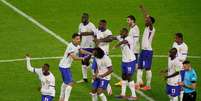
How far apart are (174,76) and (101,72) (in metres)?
2.33

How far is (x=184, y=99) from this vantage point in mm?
21844

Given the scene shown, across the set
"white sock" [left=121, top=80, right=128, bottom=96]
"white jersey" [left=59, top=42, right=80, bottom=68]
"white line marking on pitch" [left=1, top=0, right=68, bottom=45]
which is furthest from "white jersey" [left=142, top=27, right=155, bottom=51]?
"white line marking on pitch" [left=1, top=0, right=68, bottom=45]

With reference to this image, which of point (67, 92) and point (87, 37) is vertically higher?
point (87, 37)

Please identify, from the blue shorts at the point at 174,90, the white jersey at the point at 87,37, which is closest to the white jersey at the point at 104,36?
the white jersey at the point at 87,37

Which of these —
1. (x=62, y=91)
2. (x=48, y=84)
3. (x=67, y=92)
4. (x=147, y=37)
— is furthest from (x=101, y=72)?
(x=147, y=37)

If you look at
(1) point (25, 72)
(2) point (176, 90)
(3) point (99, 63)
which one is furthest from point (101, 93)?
(1) point (25, 72)

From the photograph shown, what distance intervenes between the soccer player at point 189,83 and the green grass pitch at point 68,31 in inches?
83.7

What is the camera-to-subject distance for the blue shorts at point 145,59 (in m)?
24.6

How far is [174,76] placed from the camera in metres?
21.8

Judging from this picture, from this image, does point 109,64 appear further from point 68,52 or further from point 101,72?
point 68,52

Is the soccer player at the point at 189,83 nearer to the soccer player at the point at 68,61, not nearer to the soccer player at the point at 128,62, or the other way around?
the soccer player at the point at 128,62

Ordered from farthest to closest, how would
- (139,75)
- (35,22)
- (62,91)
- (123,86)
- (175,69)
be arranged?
(35,22)
(139,75)
(123,86)
(62,91)
(175,69)

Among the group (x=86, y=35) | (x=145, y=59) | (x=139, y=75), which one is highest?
(x=86, y=35)

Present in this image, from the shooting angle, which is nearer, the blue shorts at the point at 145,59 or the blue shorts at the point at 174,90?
the blue shorts at the point at 174,90
